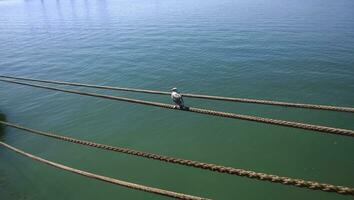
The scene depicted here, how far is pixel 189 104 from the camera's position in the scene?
51.1 ft

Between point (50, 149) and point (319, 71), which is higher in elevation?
point (319, 71)

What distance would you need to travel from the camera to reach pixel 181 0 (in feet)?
200

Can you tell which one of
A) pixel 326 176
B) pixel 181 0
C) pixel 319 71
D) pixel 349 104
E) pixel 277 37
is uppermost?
pixel 181 0

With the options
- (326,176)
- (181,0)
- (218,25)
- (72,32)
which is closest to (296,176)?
(326,176)

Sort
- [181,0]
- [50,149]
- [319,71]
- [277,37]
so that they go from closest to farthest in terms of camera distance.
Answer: [50,149] < [319,71] < [277,37] < [181,0]

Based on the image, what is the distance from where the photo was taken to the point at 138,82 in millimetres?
19047

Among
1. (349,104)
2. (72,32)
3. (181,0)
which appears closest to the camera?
(349,104)

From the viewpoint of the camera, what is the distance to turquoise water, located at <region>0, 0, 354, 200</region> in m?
10.5

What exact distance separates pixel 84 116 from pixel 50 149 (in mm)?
3058

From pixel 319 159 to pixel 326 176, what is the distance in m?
0.90

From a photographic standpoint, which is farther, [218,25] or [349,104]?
[218,25]

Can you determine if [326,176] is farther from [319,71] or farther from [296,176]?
[319,71]

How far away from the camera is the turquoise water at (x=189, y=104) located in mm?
10484

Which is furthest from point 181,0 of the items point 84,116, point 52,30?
point 84,116
